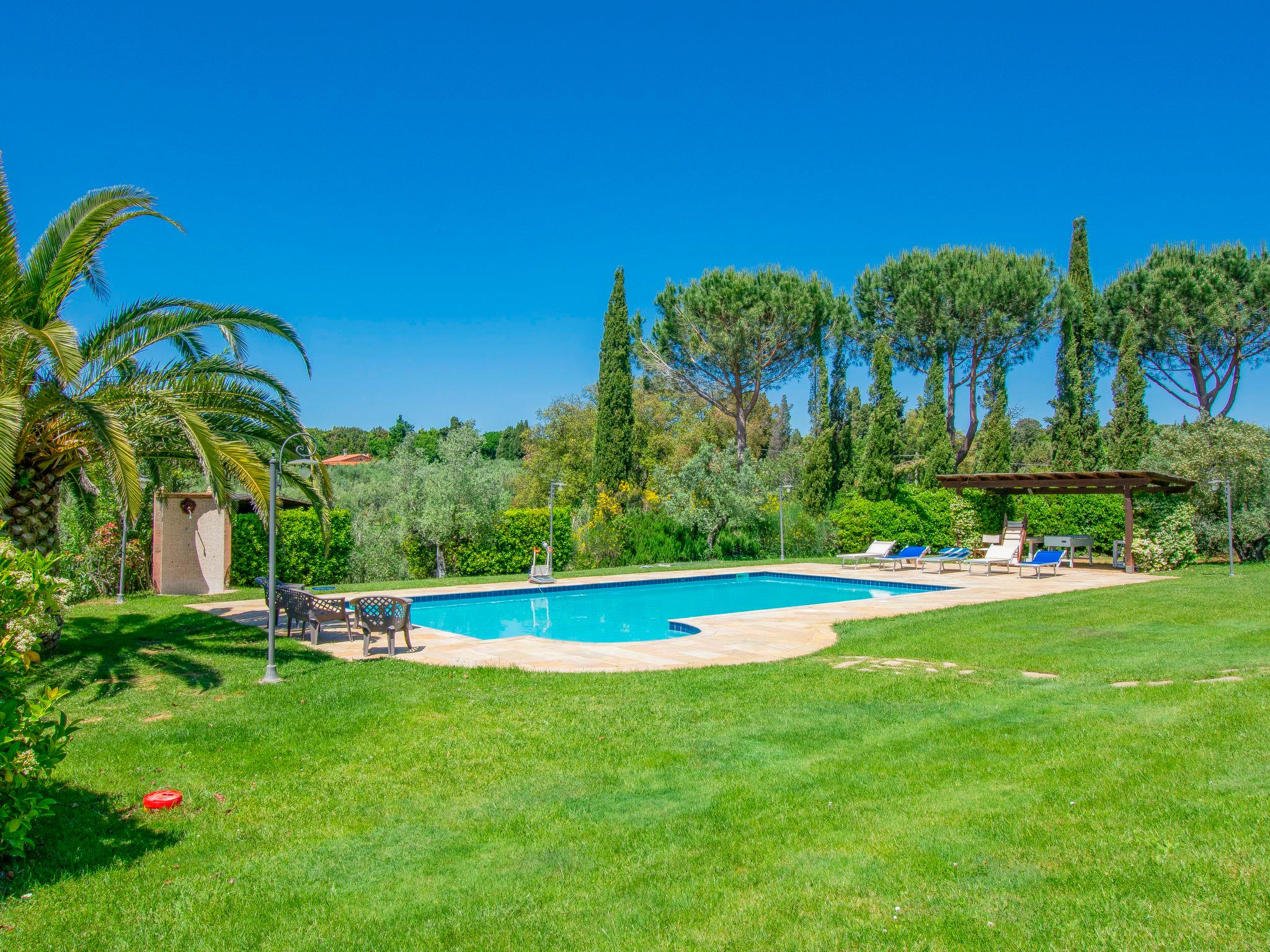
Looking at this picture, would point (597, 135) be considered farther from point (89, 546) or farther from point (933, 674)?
point (933, 674)

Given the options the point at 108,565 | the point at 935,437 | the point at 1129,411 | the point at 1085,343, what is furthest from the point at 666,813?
the point at 1085,343

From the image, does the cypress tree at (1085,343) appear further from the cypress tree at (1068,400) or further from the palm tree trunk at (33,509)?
the palm tree trunk at (33,509)

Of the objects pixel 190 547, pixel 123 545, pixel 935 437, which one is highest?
pixel 935 437

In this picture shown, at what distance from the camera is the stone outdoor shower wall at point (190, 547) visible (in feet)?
49.9

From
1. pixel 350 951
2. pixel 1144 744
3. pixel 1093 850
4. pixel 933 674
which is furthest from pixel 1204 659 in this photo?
pixel 350 951

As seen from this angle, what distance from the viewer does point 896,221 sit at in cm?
2922

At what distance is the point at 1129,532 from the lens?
18.7 meters

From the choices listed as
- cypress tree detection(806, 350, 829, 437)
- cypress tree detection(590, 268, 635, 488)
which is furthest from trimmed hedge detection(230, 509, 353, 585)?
Result: cypress tree detection(806, 350, 829, 437)

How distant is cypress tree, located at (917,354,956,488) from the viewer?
2505cm

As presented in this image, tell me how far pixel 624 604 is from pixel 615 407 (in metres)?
8.67

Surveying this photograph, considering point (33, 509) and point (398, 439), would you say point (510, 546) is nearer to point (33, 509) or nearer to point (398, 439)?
point (33, 509)

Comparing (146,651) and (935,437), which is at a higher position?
(935,437)

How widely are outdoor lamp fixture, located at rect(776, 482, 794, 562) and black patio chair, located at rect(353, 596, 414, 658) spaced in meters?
14.0

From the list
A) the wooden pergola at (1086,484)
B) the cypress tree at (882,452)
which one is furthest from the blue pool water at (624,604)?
the cypress tree at (882,452)
